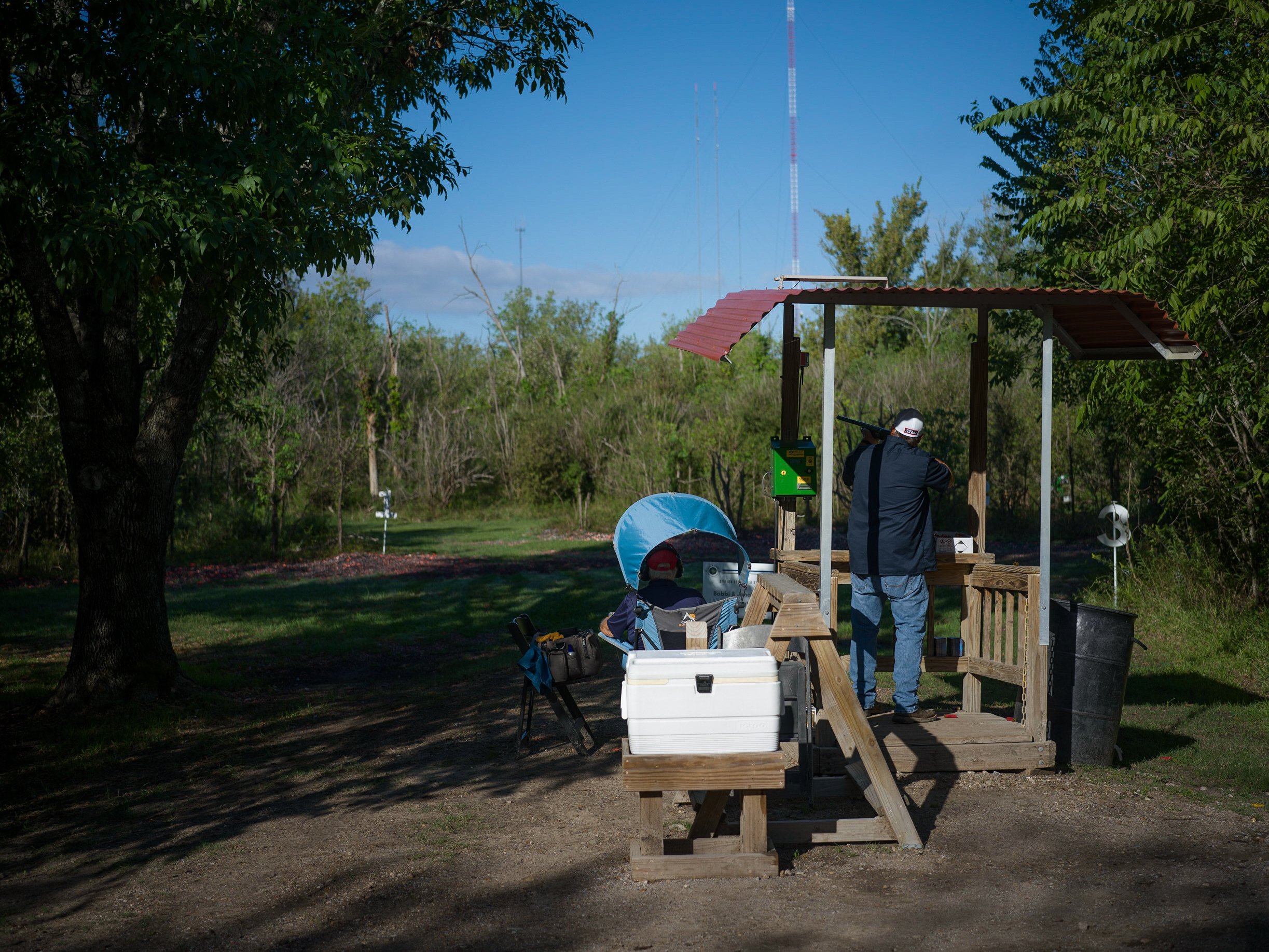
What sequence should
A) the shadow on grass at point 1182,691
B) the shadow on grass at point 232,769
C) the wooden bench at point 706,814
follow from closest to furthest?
the wooden bench at point 706,814 < the shadow on grass at point 232,769 < the shadow on grass at point 1182,691

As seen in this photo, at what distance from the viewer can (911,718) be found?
7051 millimetres

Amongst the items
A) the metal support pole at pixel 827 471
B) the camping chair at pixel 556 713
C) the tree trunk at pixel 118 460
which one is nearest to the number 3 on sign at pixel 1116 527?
the metal support pole at pixel 827 471

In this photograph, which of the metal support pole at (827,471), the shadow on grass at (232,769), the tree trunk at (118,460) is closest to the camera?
the shadow on grass at (232,769)

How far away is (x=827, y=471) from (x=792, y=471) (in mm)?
1348

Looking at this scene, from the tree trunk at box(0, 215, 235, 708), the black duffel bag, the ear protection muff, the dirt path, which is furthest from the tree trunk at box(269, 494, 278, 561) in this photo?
the black duffel bag

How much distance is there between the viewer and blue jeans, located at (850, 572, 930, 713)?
682cm

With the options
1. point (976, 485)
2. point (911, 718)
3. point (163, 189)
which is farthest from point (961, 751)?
point (163, 189)

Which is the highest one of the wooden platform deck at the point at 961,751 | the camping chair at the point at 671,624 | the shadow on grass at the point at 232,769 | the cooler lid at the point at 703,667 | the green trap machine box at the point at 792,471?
the green trap machine box at the point at 792,471

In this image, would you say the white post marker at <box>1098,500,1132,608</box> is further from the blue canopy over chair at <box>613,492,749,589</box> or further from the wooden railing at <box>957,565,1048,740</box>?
the blue canopy over chair at <box>613,492,749,589</box>

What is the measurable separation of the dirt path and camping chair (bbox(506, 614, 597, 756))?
9.6 inches

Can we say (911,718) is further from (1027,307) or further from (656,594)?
(1027,307)

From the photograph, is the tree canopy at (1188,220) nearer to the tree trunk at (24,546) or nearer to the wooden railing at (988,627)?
the wooden railing at (988,627)

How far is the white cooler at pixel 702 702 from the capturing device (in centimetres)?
486

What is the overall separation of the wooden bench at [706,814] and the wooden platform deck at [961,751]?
168 centimetres
